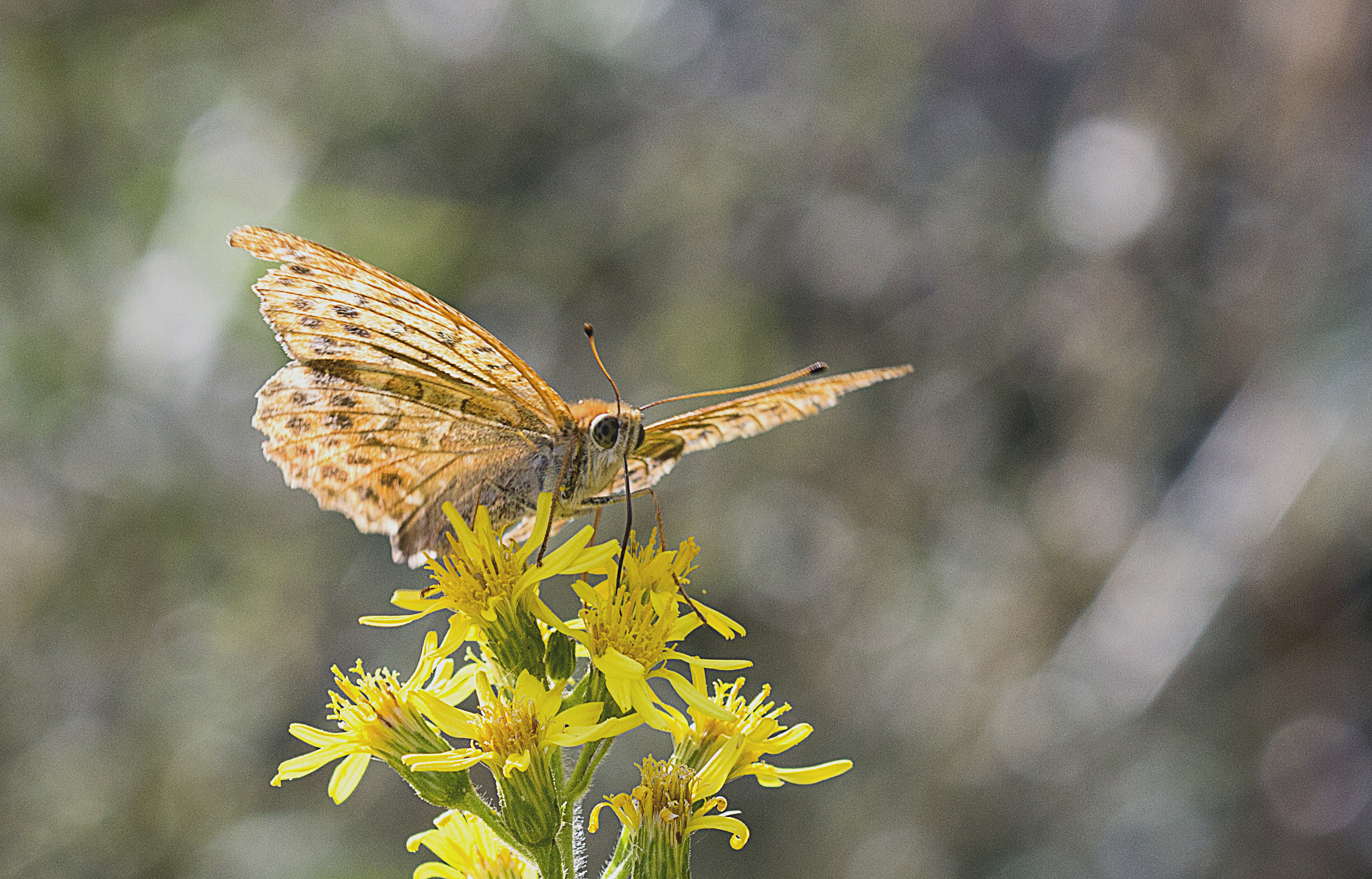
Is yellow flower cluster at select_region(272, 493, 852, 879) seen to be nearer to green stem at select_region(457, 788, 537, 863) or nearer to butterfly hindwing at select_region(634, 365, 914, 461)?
green stem at select_region(457, 788, 537, 863)

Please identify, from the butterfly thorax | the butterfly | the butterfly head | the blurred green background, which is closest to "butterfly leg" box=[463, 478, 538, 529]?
the butterfly

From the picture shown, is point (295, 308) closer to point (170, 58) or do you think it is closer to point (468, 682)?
point (468, 682)

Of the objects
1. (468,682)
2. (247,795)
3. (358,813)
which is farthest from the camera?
(358,813)

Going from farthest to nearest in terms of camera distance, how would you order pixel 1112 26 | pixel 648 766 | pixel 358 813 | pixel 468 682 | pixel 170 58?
pixel 1112 26, pixel 170 58, pixel 358 813, pixel 468 682, pixel 648 766

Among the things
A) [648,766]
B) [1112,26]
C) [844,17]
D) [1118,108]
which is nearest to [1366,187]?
[1118,108]

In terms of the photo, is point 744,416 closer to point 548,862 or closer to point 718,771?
point 718,771

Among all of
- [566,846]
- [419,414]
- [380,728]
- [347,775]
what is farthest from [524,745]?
[419,414]
